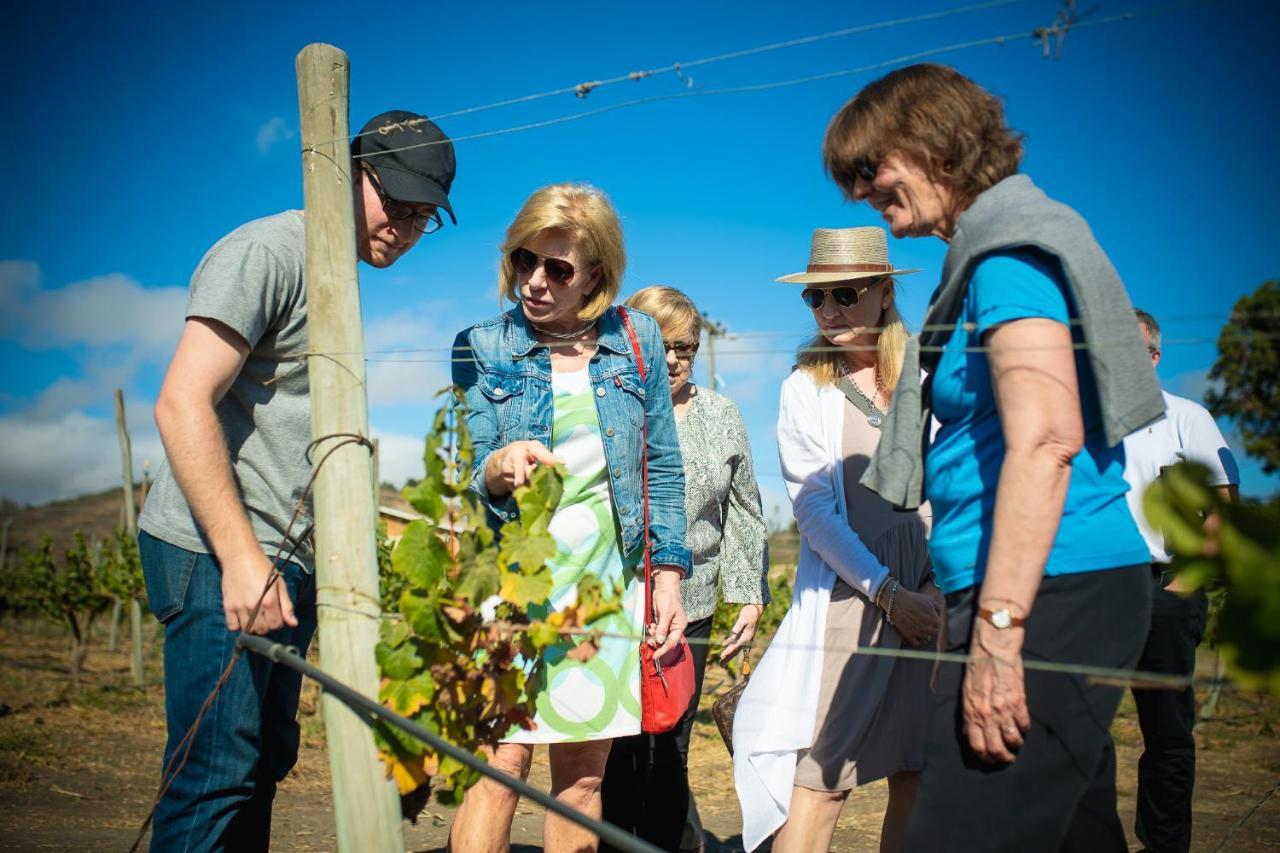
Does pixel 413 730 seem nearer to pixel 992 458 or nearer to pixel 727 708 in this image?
pixel 992 458

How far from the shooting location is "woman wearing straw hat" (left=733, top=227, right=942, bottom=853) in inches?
99.8

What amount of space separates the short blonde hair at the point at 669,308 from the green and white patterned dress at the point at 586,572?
102 centimetres

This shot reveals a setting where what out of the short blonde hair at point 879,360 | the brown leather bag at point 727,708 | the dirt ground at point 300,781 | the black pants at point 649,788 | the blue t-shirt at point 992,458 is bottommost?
the dirt ground at point 300,781

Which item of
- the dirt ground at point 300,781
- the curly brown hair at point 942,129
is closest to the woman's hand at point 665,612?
the curly brown hair at point 942,129

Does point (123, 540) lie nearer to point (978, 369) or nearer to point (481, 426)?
point (481, 426)

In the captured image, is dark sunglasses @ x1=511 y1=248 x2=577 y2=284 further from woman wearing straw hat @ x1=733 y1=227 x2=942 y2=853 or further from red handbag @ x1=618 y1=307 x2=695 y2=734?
woman wearing straw hat @ x1=733 y1=227 x2=942 y2=853

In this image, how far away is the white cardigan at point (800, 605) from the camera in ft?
8.43

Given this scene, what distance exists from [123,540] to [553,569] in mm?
12192

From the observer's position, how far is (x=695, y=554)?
318 centimetres

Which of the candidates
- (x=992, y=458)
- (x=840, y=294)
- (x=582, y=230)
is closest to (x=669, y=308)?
(x=840, y=294)

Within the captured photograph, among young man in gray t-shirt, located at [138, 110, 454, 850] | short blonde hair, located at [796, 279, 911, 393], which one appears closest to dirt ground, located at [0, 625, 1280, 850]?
short blonde hair, located at [796, 279, 911, 393]

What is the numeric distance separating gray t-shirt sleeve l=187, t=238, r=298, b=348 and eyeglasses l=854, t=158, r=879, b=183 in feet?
4.13

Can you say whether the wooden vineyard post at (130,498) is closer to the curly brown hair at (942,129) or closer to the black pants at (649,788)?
the black pants at (649,788)

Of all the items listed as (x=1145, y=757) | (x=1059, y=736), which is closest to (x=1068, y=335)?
(x=1059, y=736)
